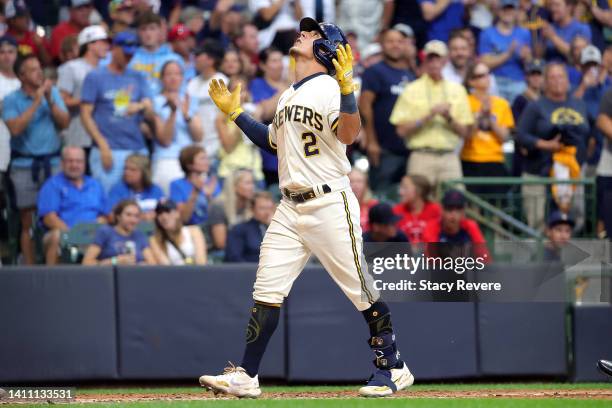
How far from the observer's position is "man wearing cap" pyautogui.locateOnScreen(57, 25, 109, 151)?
10742 mm

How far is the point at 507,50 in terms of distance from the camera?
1252cm

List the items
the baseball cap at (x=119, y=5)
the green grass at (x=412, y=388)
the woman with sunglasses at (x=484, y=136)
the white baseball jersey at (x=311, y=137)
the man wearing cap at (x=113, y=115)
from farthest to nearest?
1. the baseball cap at (x=119, y=5)
2. the woman with sunglasses at (x=484, y=136)
3. the man wearing cap at (x=113, y=115)
4. the green grass at (x=412, y=388)
5. the white baseball jersey at (x=311, y=137)

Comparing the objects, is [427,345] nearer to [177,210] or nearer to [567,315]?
[567,315]

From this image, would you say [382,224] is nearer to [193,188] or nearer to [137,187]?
[193,188]

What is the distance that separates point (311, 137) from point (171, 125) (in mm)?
4846

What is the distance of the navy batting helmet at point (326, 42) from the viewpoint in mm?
6344

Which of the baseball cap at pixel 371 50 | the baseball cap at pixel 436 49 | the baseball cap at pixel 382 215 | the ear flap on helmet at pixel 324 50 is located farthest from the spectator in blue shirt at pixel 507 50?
the ear flap on helmet at pixel 324 50

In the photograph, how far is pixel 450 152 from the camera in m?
11.0

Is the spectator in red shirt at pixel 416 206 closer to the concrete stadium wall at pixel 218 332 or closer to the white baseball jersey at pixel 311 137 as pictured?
the concrete stadium wall at pixel 218 332

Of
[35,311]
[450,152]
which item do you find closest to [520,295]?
[450,152]

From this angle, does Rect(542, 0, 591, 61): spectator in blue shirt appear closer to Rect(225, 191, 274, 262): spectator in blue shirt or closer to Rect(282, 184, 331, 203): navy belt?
Rect(225, 191, 274, 262): spectator in blue shirt

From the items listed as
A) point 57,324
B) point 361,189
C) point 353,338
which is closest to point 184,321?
point 57,324

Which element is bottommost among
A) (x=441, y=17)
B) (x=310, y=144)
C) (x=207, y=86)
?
(x=310, y=144)

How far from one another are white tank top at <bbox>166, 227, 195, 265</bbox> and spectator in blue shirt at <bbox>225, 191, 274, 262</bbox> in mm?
397
